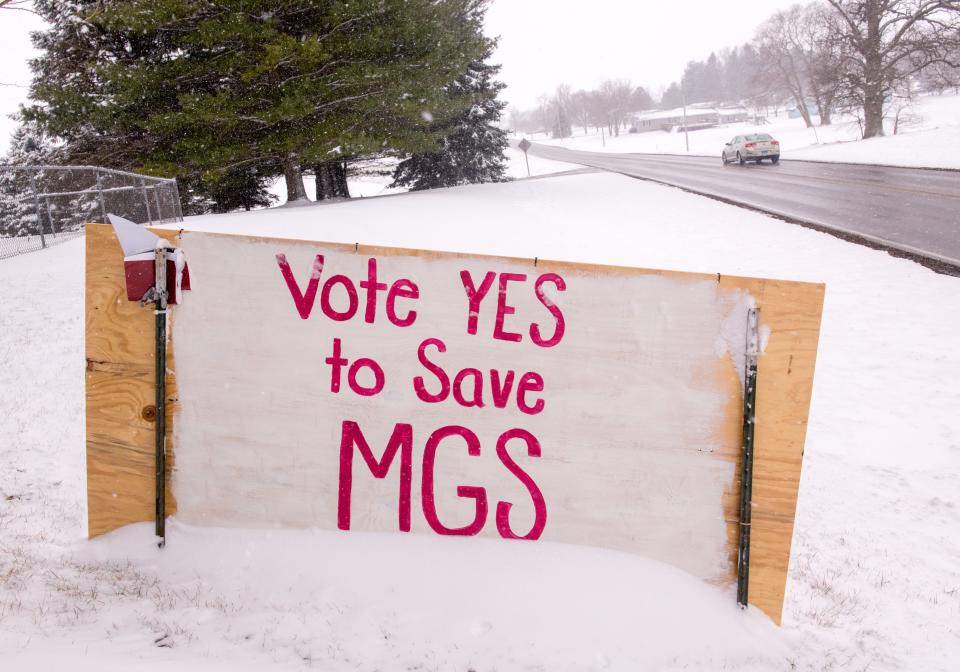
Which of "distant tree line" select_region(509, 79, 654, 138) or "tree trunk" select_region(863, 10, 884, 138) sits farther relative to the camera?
"distant tree line" select_region(509, 79, 654, 138)

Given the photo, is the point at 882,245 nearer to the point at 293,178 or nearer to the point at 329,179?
the point at 293,178

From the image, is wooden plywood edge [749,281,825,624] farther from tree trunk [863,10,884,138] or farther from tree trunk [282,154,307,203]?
tree trunk [863,10,884,138]

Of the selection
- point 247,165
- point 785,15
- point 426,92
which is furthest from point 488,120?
point 785,15

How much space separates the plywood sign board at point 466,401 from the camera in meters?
2.60

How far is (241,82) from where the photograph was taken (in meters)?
19.6

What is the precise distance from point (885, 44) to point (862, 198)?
89.7 ft

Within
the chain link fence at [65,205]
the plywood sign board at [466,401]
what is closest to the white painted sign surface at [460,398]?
the plywood sign board at [466,401]

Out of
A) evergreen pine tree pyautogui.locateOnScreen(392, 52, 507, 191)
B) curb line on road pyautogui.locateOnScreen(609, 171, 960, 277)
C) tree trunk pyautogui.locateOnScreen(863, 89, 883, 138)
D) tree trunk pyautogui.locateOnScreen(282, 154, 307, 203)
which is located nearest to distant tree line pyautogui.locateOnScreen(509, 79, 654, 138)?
tree trunk pyautogui.locateOnScreen(863, 89, 883, 138)

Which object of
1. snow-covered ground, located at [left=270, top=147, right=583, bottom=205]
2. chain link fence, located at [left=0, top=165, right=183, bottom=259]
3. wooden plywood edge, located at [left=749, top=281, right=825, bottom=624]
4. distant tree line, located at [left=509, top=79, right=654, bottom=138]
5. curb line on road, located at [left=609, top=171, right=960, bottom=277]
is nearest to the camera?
wooden plywood edge, located at [left=749, top=281, right=825, bottom=624]

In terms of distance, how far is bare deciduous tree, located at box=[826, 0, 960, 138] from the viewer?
3133 cm

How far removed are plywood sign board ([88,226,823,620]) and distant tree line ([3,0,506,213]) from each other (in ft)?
53.3

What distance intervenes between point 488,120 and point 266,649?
28631 millimetres

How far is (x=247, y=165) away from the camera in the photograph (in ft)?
75.7

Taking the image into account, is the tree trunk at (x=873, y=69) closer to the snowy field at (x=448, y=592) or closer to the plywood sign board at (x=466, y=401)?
the snowy field at (x=448, y=592)
